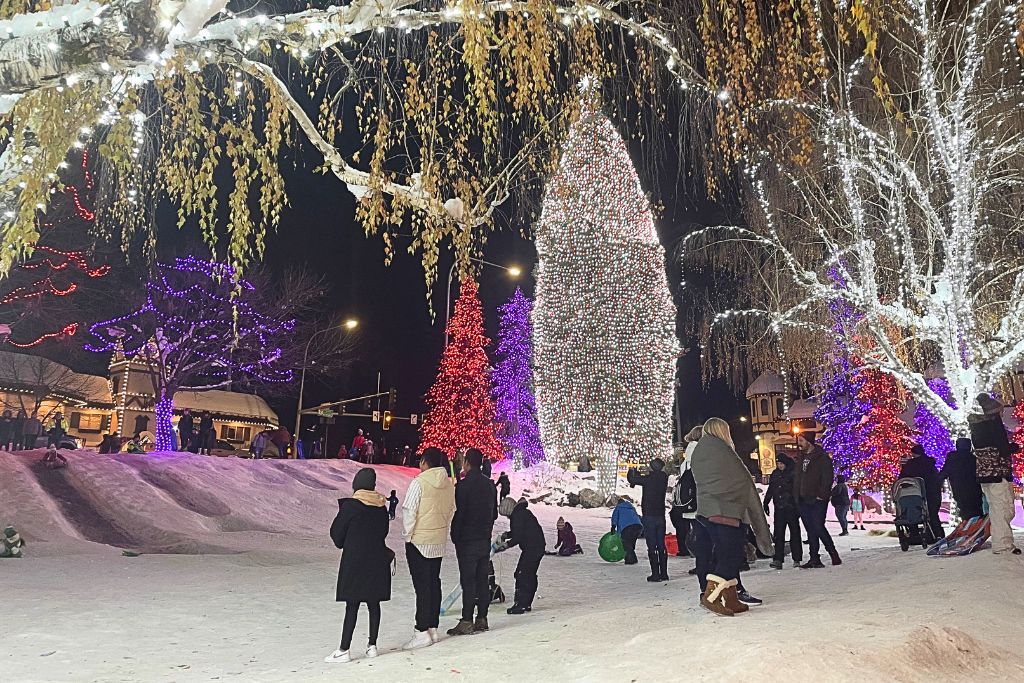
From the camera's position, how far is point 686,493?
Result: 10.4 metres

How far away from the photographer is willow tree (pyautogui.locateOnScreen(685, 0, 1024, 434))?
13.3 metres

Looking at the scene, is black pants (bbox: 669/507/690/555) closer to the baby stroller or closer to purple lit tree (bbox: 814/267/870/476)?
the baby stroller

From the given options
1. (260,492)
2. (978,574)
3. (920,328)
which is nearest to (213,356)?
(260,492)

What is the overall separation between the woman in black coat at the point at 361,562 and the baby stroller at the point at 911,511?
869 cm

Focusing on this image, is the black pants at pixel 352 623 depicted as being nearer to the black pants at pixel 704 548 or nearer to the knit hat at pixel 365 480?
the knit hat at pixel 365 480

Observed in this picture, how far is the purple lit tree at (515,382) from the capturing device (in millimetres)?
38625

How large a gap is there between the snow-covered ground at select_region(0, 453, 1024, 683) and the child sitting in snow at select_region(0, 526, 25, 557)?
47cm

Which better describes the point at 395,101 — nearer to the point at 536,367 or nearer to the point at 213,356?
the point at 536,367

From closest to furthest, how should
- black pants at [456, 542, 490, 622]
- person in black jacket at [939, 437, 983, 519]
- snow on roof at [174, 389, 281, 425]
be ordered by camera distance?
black pants at [456, 542, 490, 622] < person in black jacket at [939, 437, 983, 519] < snow on roof at [174, 389, 281, 425]

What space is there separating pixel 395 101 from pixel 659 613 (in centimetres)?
566

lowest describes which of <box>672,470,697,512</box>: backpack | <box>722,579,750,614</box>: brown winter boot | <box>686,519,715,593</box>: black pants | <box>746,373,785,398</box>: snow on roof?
<box>722,579,750,614</box>: brown winter boot

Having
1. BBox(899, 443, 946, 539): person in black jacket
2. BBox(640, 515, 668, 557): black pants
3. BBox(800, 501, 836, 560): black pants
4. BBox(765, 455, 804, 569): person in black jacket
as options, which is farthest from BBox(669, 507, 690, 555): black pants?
BBox(899, 443, 946, 539): person in black jacket

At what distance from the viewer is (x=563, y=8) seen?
22.6 ft

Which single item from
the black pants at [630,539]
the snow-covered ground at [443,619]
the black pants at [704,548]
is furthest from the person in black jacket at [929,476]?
the black pants at [704,548]
